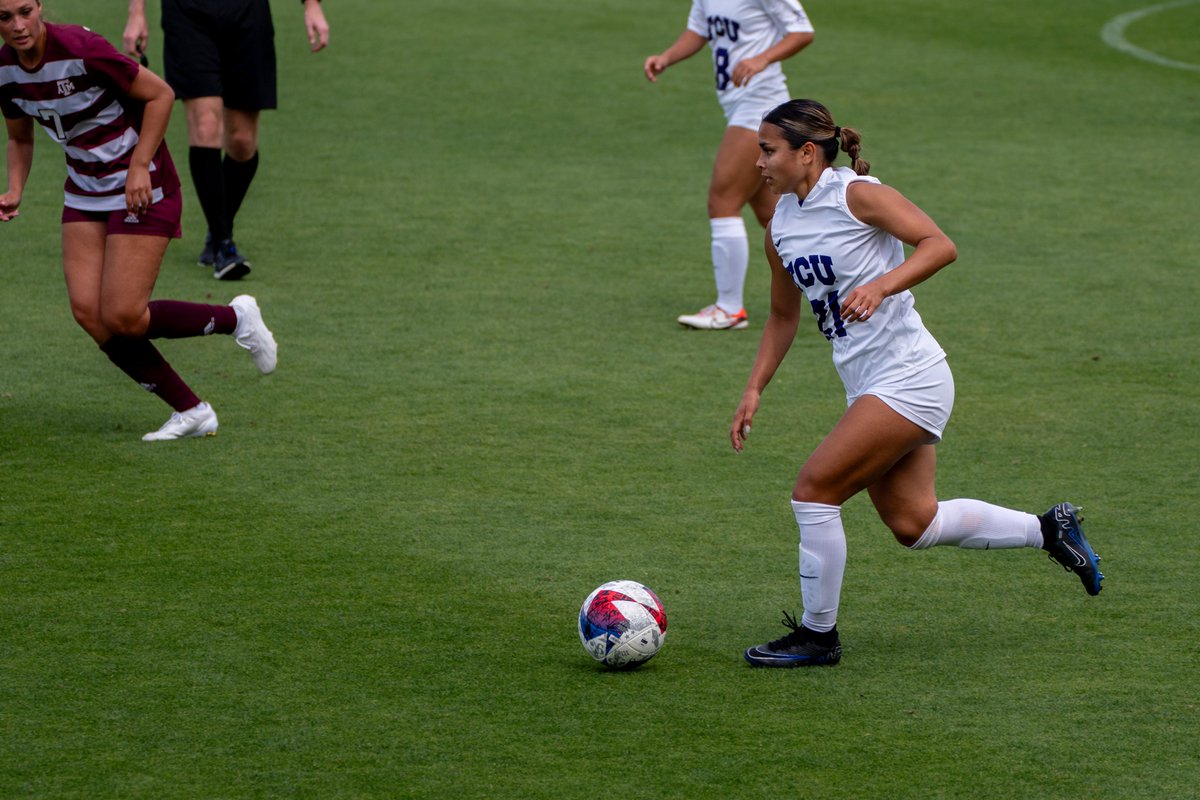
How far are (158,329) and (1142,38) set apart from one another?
14.7m

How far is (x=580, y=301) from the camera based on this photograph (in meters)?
9.63

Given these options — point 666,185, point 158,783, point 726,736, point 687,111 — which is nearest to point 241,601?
point 158,783

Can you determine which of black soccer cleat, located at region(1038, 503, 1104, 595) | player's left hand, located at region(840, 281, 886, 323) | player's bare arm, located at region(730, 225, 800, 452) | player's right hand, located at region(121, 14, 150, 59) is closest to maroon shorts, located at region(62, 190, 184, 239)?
player's right hand, located at region(121, 14, 150, 59)

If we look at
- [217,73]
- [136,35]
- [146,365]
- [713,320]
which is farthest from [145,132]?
[713,320]

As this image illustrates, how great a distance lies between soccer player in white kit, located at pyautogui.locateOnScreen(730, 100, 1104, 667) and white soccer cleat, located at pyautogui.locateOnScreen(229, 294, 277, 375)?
319 cm

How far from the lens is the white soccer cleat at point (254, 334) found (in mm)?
7500

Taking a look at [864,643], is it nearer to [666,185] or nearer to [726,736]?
[726,736]

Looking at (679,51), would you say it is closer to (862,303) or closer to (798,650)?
(862,303)

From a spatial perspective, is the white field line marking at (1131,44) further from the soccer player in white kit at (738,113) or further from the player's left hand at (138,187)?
the player's left hand at (138,187)

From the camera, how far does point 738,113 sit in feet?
29.8

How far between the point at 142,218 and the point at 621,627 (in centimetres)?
332

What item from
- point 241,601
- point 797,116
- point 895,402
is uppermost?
point 797,116

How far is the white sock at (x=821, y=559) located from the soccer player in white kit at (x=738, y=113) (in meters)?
4.36

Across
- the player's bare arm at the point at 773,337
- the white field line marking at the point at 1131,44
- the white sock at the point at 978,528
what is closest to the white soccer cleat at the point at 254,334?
the player's bare arm at the point at 773,337
